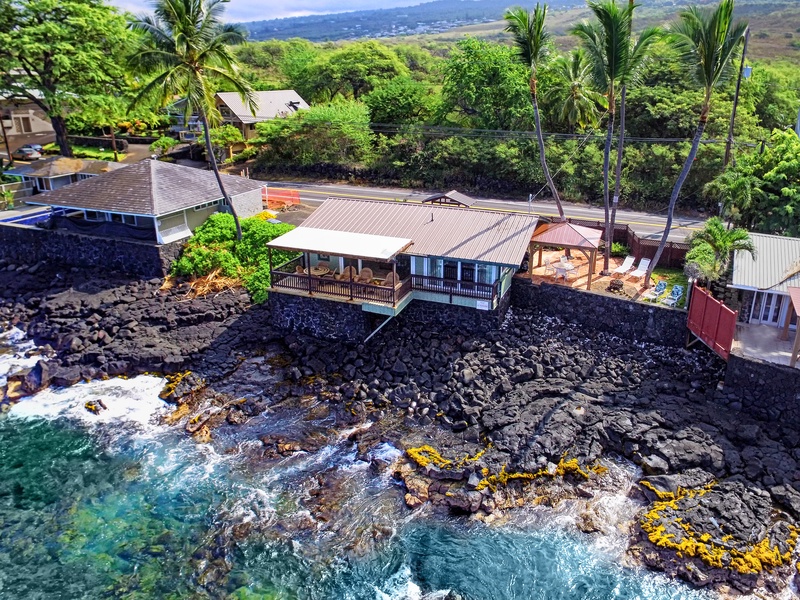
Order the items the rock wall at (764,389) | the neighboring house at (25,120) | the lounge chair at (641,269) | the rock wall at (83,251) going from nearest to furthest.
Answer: the rock wall at (764,389) → the lounge chair at (641,269) → the rock wall at (83,251) → the neighboring house at (25,120)

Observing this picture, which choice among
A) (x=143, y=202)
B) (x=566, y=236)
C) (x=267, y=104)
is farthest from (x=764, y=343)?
(x=267, y=104)

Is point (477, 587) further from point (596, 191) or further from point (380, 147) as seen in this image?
point (380, 147)

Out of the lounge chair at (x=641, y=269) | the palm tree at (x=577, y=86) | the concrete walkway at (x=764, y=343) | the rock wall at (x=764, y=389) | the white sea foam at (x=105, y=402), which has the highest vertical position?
the palm tree at (x=577, y=86)

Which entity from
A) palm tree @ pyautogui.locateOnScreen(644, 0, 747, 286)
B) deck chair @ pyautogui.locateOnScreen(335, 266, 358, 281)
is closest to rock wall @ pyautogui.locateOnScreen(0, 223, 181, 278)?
deck chair @ pyautogui.locateOnScreen(335, 266, 358, 281)

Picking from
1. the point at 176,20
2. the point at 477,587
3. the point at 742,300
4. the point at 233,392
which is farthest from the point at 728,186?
the point at 176,20

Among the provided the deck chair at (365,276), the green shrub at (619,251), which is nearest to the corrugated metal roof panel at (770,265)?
the green shrub at (619,251)

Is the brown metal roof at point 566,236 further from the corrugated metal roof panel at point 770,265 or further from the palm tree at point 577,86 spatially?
the palm tree at point 577,86
